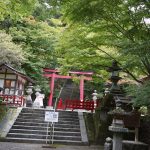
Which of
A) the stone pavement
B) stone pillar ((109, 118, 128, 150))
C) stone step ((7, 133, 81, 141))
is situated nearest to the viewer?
stone pillar ((109, 118, 128, 150))

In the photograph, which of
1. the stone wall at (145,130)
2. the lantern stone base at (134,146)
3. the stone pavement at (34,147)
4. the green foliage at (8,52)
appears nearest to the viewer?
the lantern stone base at (134,146)

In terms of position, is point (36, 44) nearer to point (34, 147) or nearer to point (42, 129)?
point (42, 129)

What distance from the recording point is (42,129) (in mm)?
15672

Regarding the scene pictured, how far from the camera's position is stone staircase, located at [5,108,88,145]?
46.9 feet

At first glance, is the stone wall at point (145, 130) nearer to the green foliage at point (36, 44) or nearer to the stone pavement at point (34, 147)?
the stone pavement at point (34, 147)

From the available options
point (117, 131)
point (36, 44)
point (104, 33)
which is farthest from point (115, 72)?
point (36, 44)

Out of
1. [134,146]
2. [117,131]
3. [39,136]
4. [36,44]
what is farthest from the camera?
[36,44]

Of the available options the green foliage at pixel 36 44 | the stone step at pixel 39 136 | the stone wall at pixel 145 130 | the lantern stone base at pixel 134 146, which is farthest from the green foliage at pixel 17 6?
the green foliage at pixel 36 44

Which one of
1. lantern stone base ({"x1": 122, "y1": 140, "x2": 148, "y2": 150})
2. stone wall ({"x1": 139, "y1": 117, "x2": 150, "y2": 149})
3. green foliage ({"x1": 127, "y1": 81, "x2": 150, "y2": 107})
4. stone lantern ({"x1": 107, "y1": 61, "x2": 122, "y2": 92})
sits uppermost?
stone lantern ({"x1": 107, "y1": 61, "x2": 122, "y2": 92})

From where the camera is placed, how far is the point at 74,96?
36.7 m

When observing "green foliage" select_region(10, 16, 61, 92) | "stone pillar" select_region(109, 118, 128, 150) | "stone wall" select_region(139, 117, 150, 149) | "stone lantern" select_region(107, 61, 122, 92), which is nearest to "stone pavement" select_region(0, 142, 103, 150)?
"stone wall" select_region(139, 117, 150, 149)

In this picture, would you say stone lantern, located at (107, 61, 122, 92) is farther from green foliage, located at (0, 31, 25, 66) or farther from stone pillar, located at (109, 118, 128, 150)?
green foliage, located at (0, 31, 25, 66)

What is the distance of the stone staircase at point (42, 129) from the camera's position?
1428cm

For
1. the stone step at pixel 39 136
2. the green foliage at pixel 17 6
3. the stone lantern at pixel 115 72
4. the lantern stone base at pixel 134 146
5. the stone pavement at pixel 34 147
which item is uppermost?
the green foliage at pixel 17 6
